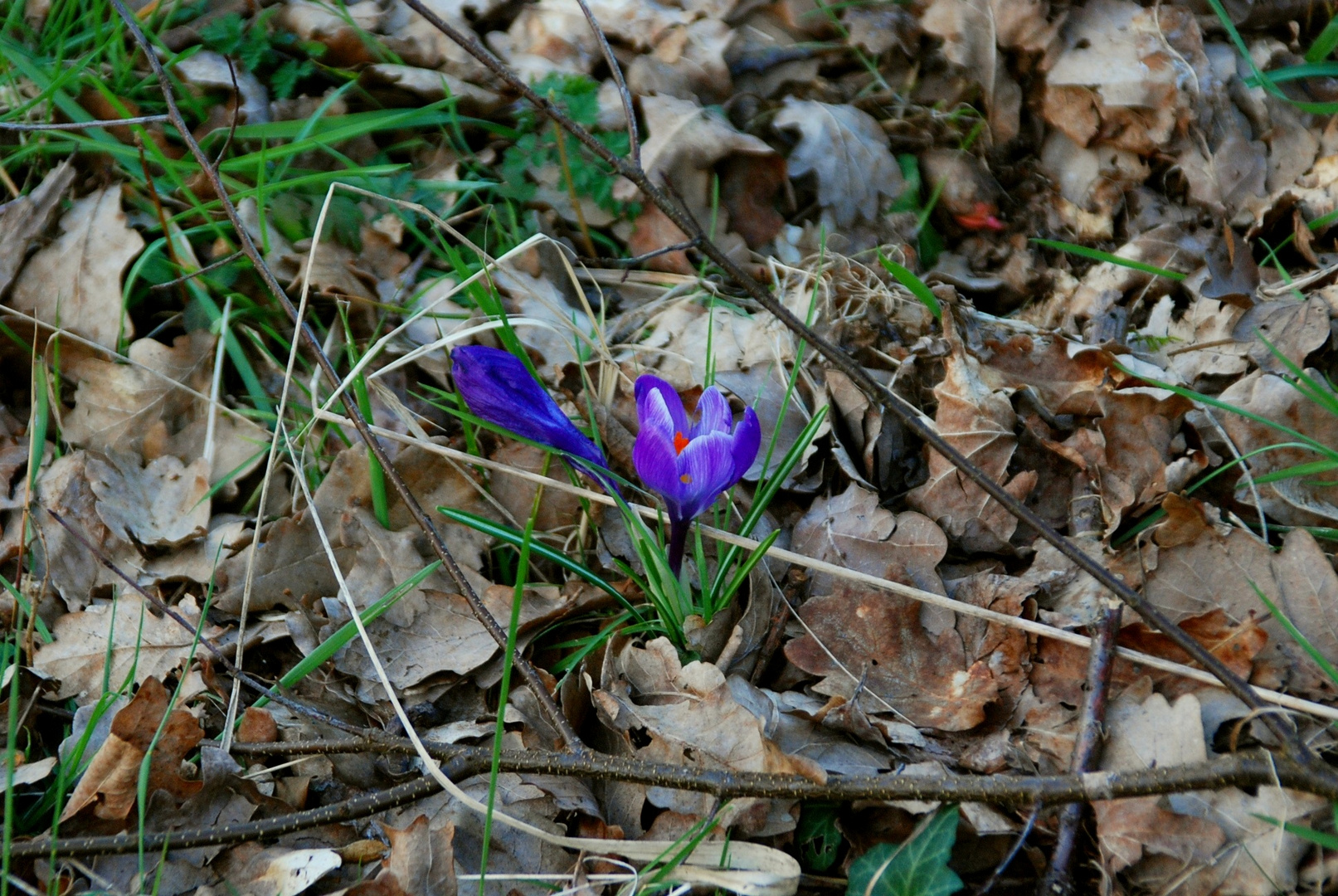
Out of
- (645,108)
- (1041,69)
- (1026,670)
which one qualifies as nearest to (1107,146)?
(1041,69)

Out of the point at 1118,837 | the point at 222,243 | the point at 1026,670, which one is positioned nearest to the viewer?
the point at 1118,837

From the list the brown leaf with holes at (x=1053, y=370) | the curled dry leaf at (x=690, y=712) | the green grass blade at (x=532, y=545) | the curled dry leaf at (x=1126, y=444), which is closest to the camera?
the curled dry leaf at (x=690, y=712)

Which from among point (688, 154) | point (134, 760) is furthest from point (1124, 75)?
point (134, 760)

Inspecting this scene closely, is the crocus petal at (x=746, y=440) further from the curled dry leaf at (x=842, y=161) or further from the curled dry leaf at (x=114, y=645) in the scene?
the curled dry leaf at (x=842, y=161)

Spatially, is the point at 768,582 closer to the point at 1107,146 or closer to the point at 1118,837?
the point at 1118,837

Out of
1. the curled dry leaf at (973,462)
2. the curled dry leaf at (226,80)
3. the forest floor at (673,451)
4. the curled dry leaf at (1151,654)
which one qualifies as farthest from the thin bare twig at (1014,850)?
the curled dry leaf at (226,80)
